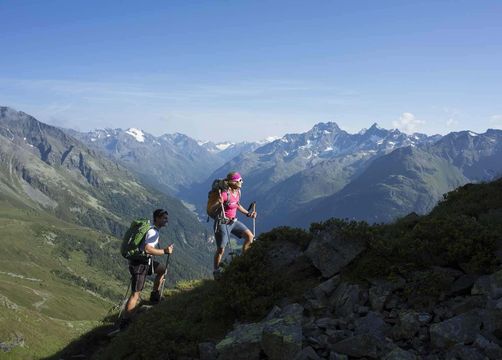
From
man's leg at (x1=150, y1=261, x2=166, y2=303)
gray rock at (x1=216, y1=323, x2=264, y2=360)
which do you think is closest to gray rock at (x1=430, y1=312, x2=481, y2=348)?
gray rock at (x1=216, y1=323, x2=264, y2=360)

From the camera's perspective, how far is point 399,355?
886 centimetres

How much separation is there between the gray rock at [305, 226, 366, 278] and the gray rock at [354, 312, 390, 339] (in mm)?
2461

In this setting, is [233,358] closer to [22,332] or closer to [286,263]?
[286,263]

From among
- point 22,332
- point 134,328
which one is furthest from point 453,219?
point 22,332

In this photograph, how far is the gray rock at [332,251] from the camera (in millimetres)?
13031

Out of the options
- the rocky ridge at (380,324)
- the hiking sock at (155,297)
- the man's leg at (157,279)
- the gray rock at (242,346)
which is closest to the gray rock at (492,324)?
the rocky ridge at (380,324)

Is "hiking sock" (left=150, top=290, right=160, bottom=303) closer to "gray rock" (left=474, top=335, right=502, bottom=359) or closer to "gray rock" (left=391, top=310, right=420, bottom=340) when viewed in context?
"gray rock" (left=391, top=310, right=420, bottom=340)

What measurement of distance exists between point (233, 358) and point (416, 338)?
4246mm

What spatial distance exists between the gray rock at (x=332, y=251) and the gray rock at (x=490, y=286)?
3372 millimetres

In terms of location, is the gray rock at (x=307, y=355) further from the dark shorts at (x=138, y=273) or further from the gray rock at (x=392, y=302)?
the dark shorts at (x=138, y=273)

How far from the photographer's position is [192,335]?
12266 mm

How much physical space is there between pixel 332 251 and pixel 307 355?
4373mm

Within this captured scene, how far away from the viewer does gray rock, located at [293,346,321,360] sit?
9.47 metres

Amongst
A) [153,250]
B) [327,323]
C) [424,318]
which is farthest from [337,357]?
[153,250]
